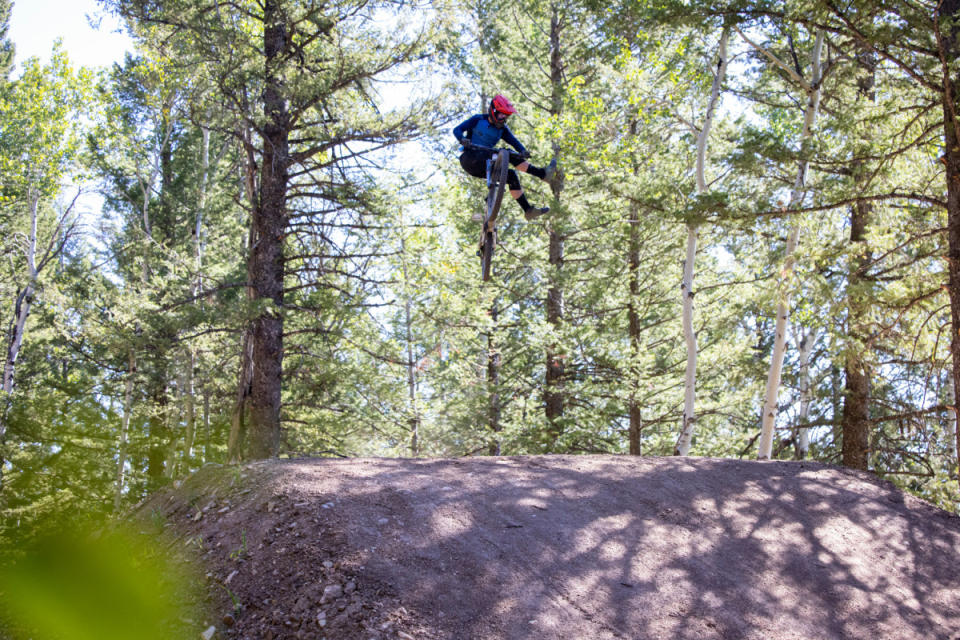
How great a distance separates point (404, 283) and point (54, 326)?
9.57 meters

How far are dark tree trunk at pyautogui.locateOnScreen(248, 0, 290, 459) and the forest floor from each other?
12.9ft

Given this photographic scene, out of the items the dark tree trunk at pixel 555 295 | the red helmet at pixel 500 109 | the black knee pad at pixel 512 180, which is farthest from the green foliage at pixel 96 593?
the dark tree trunk at pixel 555 295

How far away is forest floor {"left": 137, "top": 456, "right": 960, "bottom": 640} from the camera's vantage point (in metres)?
3.93

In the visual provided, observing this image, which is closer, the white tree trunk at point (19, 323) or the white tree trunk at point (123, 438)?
the white tree trunk at point (123, 438)

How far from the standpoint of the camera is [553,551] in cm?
473

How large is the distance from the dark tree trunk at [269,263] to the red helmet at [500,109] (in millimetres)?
3928

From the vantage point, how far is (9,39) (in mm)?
20109

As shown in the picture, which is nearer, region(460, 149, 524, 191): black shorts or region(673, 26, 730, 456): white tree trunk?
region(460, 149, 524, 191): black shorts

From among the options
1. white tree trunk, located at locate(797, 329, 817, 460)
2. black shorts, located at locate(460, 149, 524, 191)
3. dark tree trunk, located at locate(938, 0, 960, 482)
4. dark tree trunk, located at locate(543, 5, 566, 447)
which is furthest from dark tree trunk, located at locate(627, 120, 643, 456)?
dark tree trunk, located at locate(938, 0, 960, 482)

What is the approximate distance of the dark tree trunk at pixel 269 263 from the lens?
33.0 ft

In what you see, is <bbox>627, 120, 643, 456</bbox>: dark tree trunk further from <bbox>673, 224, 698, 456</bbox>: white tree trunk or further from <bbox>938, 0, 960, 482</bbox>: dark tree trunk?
<bbox>938, 0, 960, 482</bbox>: dark tree trunk

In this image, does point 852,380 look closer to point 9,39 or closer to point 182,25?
point 182,25

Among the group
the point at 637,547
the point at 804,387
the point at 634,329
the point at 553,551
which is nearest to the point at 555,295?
the point at 634,329

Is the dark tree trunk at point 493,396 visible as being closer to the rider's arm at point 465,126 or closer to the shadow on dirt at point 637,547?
the rider's arm at point 465,126
